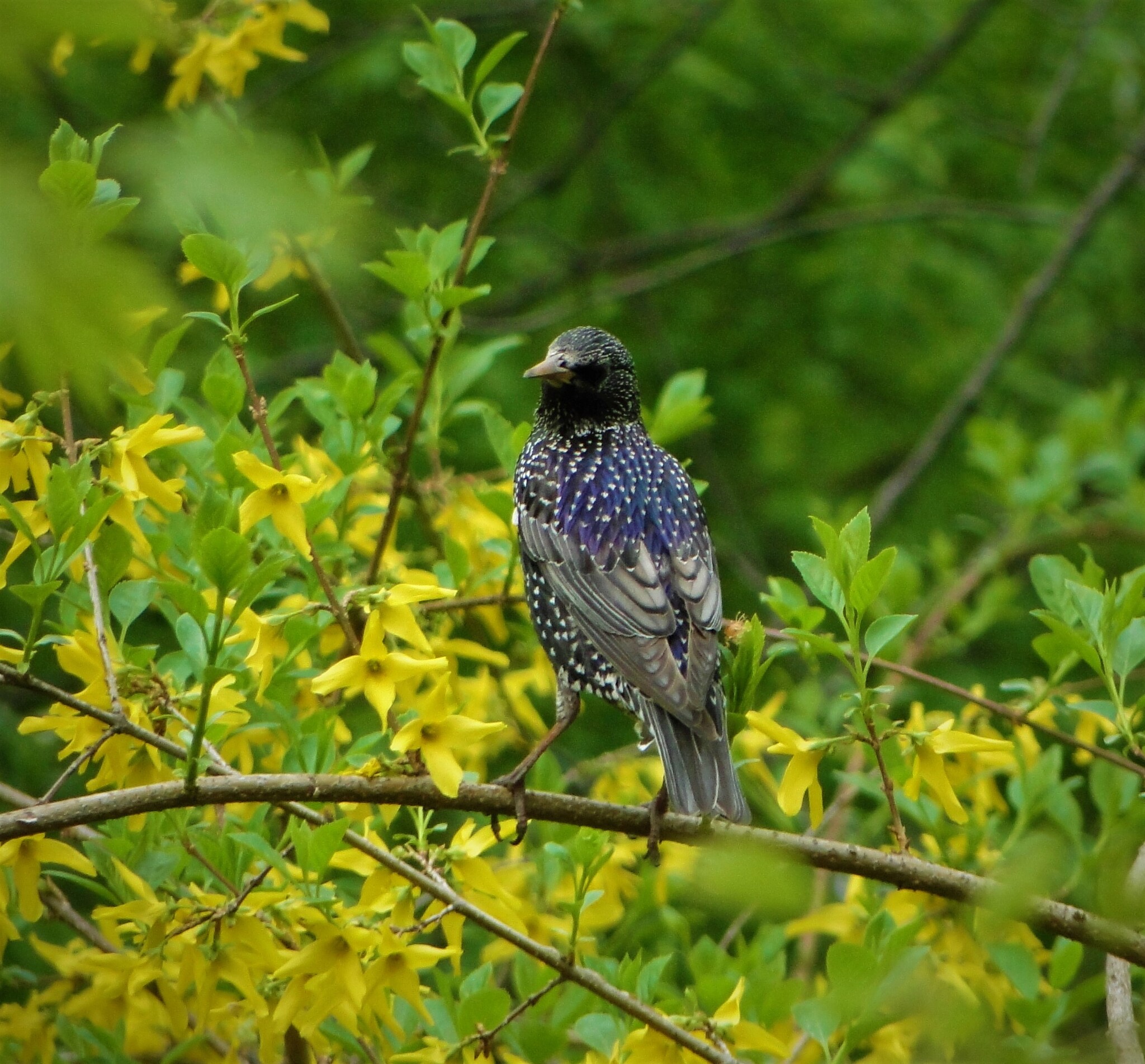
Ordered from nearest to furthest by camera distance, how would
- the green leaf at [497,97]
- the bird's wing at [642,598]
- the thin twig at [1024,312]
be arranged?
the green leaf at [497,97] < the bird's wing at [642,598] < the thin twig at [1024,312]

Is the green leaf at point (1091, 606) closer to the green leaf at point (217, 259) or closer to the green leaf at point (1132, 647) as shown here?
the green leaf at point (1132, 647)

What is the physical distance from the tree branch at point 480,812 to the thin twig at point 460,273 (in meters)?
0.48

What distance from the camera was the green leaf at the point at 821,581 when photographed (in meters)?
2.01

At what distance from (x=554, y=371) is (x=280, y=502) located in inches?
57.4

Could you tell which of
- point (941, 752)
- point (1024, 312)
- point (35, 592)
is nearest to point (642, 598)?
point (941, 752)

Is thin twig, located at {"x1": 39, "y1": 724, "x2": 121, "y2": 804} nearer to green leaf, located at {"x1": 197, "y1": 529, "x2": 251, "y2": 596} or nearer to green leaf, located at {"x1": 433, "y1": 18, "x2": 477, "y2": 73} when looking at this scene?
green leaf, located at {"x1": 197, "y1": 529, "x2": 251, "y2": 596}

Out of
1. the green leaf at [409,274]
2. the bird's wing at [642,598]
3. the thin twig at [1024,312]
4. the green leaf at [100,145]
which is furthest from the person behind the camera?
the thin twig at [1024,312]

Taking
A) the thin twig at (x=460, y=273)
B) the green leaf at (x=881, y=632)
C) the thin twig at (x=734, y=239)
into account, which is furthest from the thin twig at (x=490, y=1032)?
the thin twig at (x=734, y=239)

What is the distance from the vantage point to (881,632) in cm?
201

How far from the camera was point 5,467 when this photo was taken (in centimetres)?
197

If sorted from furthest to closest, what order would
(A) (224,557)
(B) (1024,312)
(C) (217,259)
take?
(B) (1024,312)
(C) (217,259)
(A) (224,557)

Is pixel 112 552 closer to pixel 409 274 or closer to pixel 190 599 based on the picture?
pixel 190 599

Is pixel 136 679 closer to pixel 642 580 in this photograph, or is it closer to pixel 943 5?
pixel 642 580

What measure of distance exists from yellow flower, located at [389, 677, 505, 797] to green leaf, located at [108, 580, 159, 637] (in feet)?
1.44
